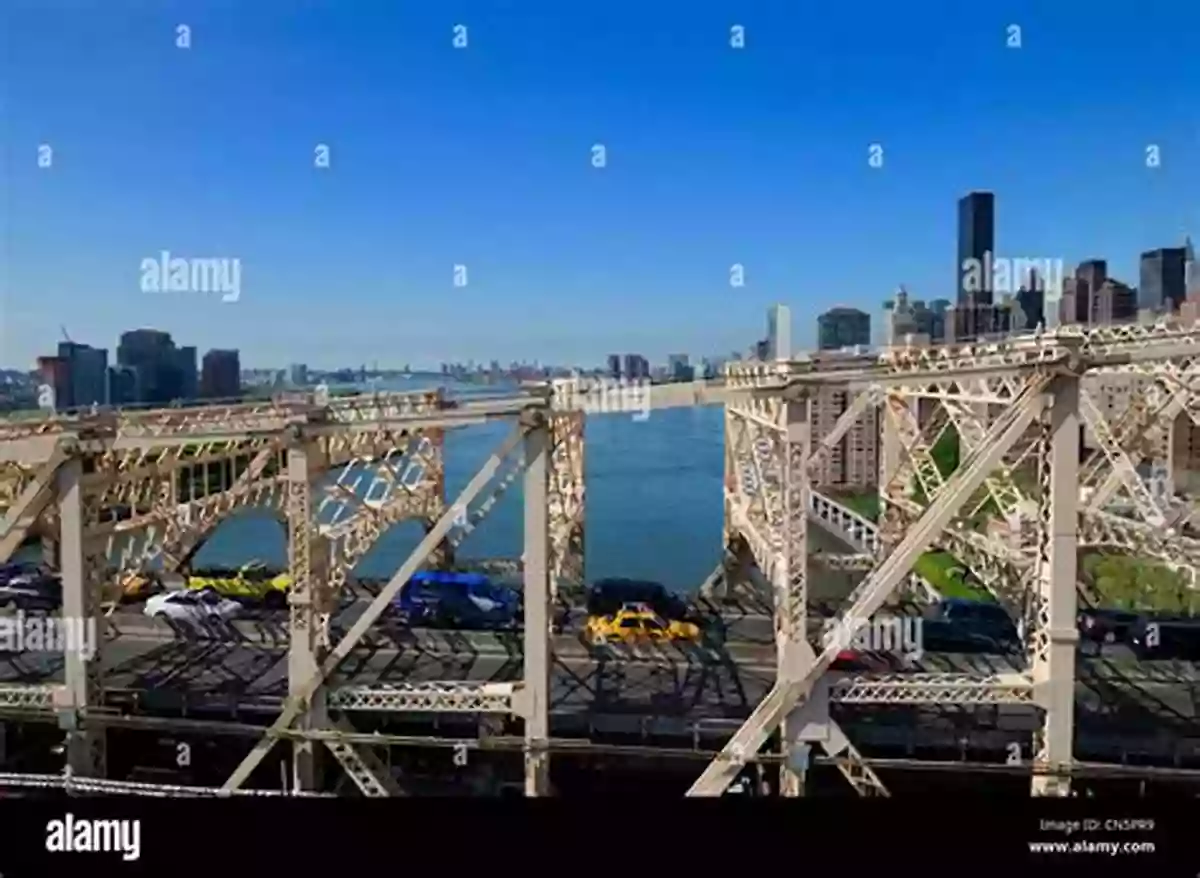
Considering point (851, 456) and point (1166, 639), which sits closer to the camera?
point (1166, 639)

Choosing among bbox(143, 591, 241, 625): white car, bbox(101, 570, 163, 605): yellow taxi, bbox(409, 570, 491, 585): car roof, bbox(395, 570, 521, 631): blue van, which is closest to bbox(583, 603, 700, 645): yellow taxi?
bbox(395, 570, 521, 631): blue van

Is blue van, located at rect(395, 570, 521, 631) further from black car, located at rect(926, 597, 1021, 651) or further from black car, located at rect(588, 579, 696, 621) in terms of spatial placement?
black car, located at rect(926, 597, 1021, 651)

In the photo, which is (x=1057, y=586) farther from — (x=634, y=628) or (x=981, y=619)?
(x=634, y=628)

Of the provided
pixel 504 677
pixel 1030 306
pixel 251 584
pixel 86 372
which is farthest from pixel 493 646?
pixel 1030 306

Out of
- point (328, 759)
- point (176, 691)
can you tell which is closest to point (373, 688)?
point (328, 759)

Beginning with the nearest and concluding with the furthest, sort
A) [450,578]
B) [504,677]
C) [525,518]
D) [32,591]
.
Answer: [525,518] < [32,591] < [504,677] < [450,578]

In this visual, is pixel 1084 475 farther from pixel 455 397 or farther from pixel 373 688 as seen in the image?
pixel 373 688

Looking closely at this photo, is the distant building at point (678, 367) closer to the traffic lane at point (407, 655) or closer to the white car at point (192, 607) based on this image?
the traffic lane at point (407, 655)
